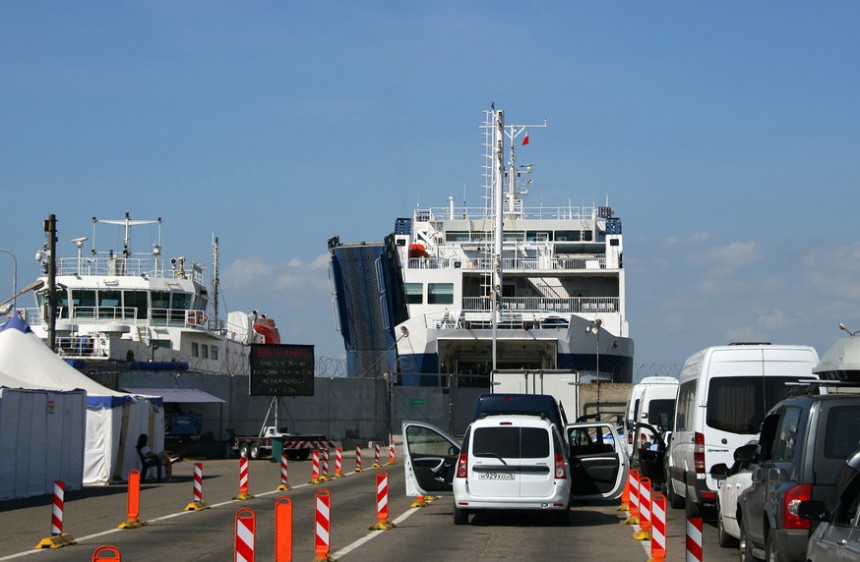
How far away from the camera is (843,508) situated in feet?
24.8

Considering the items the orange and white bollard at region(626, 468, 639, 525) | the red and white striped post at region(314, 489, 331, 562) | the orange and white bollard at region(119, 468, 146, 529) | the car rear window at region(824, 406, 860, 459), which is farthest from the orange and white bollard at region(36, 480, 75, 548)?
the car rear window at region(824, 406, 860, 459)

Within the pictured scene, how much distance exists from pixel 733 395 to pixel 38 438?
1477 cm

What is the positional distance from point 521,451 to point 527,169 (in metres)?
51.5

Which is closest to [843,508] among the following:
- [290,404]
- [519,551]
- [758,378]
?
[519,551]

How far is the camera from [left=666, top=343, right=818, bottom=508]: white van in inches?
623

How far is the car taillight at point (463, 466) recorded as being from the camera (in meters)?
16.7

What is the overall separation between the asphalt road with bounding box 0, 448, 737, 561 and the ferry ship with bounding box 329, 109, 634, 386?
96.6ft

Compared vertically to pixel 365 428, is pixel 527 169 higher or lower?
higher

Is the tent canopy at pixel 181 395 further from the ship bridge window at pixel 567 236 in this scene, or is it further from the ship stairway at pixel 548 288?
the ship bridge window at pixel 567 236

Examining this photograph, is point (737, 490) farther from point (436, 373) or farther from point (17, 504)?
point (436, 373)

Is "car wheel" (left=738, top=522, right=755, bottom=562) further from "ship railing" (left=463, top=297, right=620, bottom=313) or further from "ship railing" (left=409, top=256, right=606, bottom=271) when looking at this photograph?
"ship railing" (left=409, top=256, right=606, bottom=271)

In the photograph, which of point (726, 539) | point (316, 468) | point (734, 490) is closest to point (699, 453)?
point (726, 539)

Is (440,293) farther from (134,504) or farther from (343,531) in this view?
(343,531)

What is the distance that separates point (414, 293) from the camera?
5800 cm
